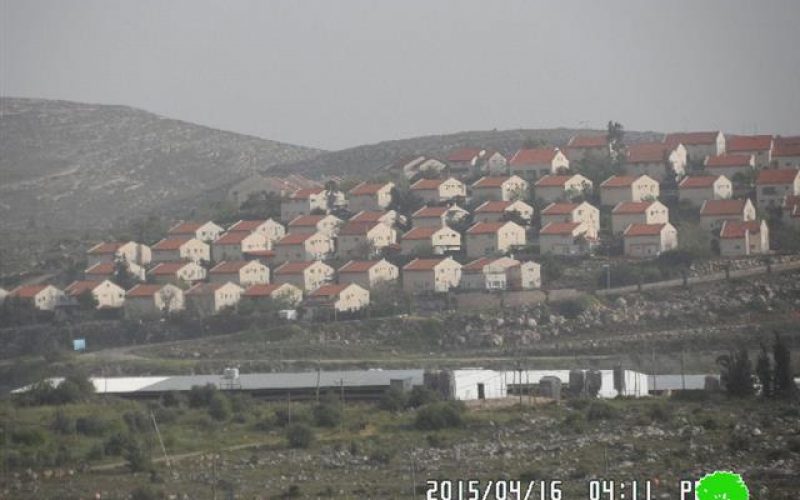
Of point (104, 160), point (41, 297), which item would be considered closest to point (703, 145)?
point (41, 297)

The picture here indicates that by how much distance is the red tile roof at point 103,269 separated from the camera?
69938 millimetres

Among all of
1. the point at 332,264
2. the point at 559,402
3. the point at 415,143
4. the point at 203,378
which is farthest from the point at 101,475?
the point at 415,143

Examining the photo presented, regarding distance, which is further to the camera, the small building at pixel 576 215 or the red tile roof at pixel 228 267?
the red tile roof at pixel 228 267

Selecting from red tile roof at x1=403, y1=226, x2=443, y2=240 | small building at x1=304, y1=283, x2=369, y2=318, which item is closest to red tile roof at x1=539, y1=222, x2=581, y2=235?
red tile roof at x1=403, y1=226, x2=443, y2=240

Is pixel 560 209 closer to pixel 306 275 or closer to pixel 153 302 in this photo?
pixel 306 275

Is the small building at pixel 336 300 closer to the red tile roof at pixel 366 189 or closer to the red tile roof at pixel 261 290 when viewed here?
the red tile roof at pixel 261 290

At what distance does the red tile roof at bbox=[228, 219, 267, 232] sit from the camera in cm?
7284

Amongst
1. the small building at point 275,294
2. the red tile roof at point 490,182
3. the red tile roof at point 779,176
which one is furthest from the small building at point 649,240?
the small building at point 275,294

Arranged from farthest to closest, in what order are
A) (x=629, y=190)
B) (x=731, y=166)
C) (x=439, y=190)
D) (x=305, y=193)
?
(x=305, y=193)
(x=439, y=190)
(x=731, y=166)
(x=629, y=190)

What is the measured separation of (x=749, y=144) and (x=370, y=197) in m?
13.4

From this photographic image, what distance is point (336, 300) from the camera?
62500 mm

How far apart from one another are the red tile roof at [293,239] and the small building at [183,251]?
2706 mm

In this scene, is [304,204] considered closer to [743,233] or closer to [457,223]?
[457,223]

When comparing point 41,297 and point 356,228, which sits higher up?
point 356,228
